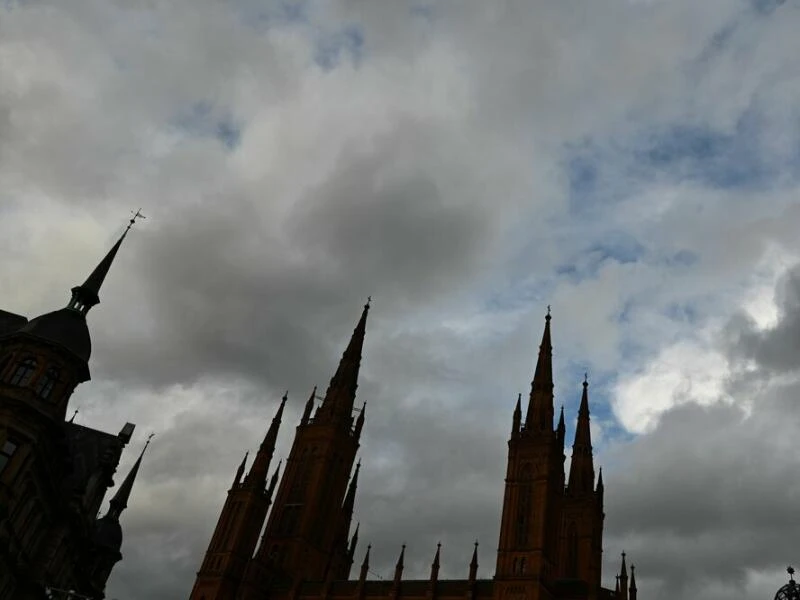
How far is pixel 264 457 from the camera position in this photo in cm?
8050

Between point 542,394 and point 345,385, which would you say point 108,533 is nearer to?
point 345,385

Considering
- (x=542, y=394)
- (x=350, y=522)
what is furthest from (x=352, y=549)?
(x=542, y=394)

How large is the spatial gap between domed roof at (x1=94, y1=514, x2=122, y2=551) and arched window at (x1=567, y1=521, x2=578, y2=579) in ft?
143

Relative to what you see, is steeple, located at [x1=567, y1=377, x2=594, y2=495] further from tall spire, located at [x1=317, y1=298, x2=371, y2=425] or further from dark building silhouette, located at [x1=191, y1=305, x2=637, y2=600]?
tall spire, located at [x1=317, y1=298, x2=371, y2=425]

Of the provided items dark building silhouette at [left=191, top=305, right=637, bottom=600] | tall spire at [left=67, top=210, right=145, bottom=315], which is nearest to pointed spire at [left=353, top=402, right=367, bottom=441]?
dark building silhouette at [left=191, top=305, right=637, bottom=600]

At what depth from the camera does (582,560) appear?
7281cm

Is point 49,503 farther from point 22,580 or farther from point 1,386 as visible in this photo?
point 1,386

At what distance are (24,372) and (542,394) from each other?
46.0 metres

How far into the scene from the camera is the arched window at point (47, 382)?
43.9m

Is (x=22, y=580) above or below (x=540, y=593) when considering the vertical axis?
below

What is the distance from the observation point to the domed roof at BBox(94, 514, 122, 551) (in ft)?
220

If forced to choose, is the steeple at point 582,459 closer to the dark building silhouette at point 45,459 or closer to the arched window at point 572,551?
the arched window at point 572,551

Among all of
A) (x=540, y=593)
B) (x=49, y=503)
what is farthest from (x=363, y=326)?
(x=49, y=503)

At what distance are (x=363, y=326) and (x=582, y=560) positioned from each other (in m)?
42.6
